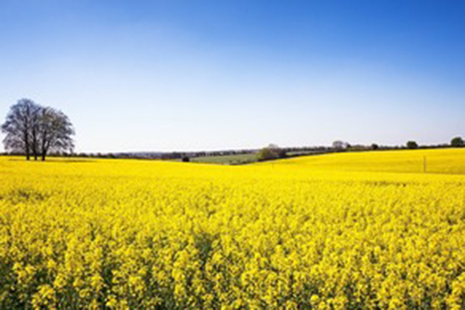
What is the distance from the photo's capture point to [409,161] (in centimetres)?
4212

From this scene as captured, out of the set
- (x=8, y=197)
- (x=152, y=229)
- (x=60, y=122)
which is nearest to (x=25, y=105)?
(x=60, y=122)

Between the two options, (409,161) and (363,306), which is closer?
(363,306)

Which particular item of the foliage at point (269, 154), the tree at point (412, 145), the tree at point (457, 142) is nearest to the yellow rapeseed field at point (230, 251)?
the foliage at point (269, 154)

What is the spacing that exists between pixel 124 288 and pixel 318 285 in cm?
284

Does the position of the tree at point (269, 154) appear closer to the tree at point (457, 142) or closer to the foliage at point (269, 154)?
the foliage at point (269, 154)

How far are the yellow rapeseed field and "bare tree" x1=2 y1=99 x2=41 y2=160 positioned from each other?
3189 cm

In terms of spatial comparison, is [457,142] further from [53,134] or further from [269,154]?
[53,134]

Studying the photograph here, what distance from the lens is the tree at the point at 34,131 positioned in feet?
140

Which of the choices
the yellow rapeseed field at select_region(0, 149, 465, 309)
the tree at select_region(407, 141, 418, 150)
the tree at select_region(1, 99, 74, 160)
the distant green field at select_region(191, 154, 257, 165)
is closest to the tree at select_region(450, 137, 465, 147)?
the tree at select_region(407, 141, 418, 150)

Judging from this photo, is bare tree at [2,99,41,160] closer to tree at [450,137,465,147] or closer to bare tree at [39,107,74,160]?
bare tree at [39,107,74,160]

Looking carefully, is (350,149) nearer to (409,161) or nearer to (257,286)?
(409,161)

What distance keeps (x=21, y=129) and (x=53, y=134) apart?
3.84m

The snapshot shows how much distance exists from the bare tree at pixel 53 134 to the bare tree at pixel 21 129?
1.01 m

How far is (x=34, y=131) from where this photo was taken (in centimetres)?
4353
